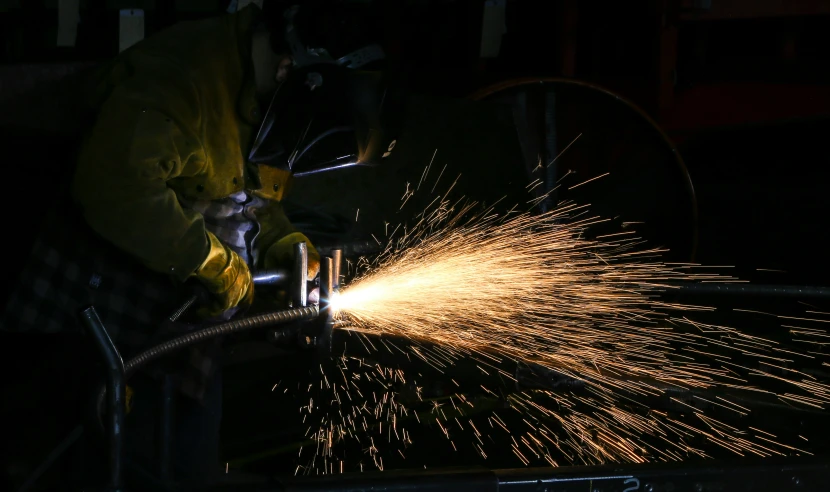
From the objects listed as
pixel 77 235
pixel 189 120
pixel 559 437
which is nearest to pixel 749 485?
pixel 189 120

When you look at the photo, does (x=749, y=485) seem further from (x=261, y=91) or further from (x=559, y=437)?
(x=559, y=437)

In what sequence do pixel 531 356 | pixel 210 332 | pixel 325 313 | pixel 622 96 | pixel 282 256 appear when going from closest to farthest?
pixel 210 332
pixel 325 313
pixel 282 256
pixel 531 356
pixel 622 96

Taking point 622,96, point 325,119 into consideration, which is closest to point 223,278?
point 325,119

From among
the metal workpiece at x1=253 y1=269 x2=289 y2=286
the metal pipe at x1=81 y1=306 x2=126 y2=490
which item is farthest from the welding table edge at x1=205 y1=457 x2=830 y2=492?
the metal workpiece at x1=253 y1=269 x2=289 y2=286

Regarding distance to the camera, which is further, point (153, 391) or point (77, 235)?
point (153, 391)

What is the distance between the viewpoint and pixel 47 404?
95.1 inches

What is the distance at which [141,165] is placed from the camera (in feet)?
6.67

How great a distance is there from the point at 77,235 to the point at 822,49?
4327mm

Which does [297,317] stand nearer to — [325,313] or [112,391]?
[325,313]

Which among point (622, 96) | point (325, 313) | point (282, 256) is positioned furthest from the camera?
point (622, 96)

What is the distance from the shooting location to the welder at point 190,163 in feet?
6.83

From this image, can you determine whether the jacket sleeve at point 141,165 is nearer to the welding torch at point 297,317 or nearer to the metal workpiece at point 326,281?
the welding torch at point 297,317

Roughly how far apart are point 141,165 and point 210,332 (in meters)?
0.46

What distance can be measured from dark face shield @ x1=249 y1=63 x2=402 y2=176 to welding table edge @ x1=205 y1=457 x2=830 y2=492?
1.09m
